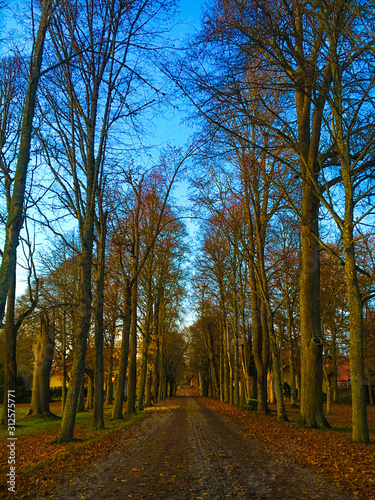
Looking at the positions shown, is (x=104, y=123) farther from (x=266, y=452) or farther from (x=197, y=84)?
(x=266, y=452)

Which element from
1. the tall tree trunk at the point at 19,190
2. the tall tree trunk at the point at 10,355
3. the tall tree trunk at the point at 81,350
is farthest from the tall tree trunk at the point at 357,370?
the tall tree trunk at the point at 10,355

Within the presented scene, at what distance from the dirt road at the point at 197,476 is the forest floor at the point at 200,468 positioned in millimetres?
12

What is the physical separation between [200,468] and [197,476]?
0.58m

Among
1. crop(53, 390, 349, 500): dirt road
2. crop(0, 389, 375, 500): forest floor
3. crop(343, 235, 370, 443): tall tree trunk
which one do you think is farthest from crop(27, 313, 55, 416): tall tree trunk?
crop(343, 235, 370, 443): tall tree trunk

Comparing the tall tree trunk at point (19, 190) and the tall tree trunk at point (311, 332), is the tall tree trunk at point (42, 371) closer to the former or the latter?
the tall tree trunk at point (311, 332)

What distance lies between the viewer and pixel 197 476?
5.80 metres

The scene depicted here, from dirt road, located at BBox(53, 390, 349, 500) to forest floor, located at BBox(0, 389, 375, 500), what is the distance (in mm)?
12

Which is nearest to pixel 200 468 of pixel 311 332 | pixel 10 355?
pixel 311 332

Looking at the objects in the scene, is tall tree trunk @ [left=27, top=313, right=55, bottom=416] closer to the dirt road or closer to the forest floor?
the forest floor

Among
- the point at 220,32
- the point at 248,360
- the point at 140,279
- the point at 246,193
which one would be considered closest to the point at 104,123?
the point at 220,32

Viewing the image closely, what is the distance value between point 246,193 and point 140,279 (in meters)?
9.90

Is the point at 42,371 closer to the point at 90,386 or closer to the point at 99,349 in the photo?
the point at 99,349

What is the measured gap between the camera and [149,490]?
5.06 metres

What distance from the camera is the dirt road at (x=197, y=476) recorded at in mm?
4844
